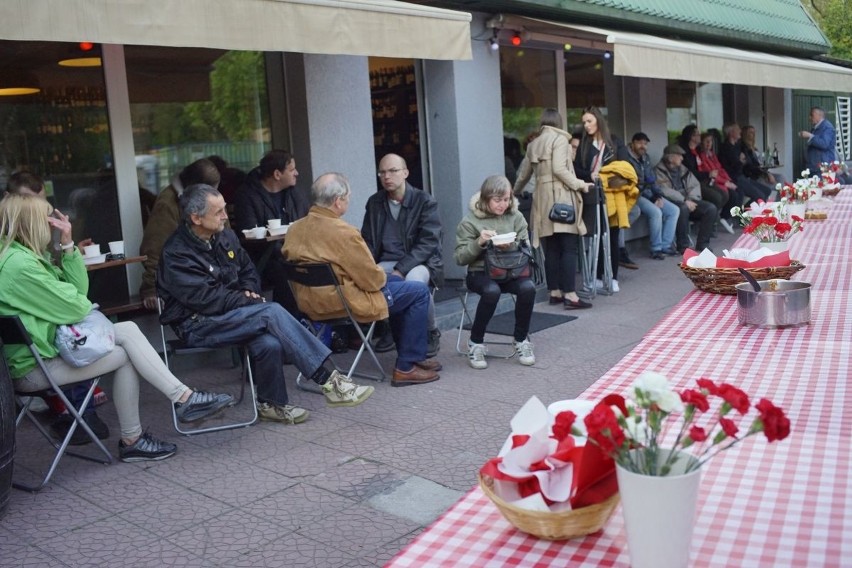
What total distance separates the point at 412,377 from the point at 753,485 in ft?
13.1

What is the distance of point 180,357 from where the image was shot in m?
6.51

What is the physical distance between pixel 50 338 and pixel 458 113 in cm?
512

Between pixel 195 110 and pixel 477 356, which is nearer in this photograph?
pixel 477 356

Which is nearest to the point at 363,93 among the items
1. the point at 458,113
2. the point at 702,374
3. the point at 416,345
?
the point at 458,113

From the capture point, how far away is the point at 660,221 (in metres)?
11.0

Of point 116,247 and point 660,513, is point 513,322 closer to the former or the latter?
point 116,247

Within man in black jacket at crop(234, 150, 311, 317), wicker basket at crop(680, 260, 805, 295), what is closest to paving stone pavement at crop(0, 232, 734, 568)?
man in black jacket at crop(234, 150, 311, 317)

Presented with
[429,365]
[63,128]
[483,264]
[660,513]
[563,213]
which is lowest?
[429,365]

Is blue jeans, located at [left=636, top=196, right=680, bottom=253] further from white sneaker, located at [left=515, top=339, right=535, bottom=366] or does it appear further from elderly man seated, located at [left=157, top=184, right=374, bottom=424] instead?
elderly man seated, located at [left=157, top=184, right=374, bottom=424]

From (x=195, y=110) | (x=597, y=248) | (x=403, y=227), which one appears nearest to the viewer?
(x=403, y=227)

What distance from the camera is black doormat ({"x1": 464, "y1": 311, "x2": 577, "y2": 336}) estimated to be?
755 centimetres

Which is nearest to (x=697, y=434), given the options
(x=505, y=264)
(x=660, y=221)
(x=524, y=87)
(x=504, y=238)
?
(x=504, y=238)

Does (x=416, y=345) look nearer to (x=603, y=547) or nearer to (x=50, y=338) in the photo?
(x=50, y=338)

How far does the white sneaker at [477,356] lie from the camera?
249 inches
